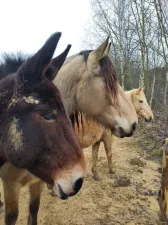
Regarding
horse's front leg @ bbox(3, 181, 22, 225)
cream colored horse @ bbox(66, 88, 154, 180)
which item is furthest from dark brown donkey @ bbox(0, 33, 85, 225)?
cream colored horse @ bbox(66, 88, 154, 180)

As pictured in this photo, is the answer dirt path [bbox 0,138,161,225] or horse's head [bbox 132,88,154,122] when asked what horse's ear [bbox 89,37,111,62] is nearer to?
dirt path [bbox 0,138,161,225]

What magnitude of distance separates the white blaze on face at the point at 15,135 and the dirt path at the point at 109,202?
8.56 ft

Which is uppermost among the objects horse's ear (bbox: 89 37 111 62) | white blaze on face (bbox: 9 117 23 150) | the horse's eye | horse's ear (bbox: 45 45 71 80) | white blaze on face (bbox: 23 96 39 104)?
horse's ear (bbox: 89 37 111 62)

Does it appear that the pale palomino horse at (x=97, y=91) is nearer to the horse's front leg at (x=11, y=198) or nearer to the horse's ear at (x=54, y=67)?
the horse's ear at (x=54, y=67)

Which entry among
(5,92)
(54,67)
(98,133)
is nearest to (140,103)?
(98,133)

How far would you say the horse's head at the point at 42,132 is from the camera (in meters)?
1.63

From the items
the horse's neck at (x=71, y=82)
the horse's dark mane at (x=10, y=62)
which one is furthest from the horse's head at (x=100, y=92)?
the horse's dark mane at (x=10, y=62)

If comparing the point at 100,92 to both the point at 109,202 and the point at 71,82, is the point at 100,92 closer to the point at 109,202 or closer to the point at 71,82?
the point at 71,82

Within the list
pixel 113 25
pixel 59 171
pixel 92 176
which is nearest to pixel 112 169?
pixel 92 176

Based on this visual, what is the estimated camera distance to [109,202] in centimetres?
450

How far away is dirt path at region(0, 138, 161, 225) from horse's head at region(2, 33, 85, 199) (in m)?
2.52

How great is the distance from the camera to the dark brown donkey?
5.35 ft

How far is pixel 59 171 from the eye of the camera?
5.39 ft

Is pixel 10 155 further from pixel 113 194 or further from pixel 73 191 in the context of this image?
pixel 113 194
